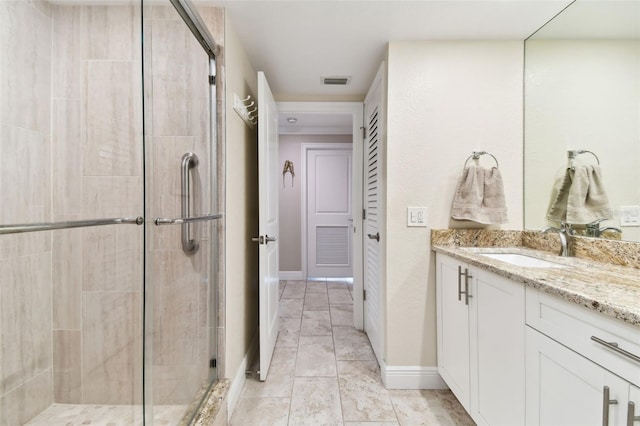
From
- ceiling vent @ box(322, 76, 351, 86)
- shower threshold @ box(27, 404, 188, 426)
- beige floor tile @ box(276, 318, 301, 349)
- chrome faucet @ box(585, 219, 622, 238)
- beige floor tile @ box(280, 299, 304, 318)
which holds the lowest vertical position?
beige floor tile @ box(276, 318, 301, 349)

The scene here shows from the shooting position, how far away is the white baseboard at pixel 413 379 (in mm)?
1846

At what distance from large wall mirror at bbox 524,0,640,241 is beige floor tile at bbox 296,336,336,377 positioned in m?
1.65

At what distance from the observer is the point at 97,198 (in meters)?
1.09

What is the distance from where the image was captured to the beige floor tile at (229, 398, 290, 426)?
5.18 feet

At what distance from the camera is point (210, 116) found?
1547 millimetres

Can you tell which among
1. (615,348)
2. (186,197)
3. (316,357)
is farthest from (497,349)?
(186,197)

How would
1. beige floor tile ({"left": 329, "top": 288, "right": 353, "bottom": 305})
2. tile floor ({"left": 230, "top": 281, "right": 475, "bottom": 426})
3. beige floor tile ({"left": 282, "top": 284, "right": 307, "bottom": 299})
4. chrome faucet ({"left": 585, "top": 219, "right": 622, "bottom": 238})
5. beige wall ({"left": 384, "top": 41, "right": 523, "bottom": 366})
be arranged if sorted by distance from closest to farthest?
chrome faucet ({"left": 585, "top": 219, "right": 622, "bottom": 238})
tile floor ({"left": 230, "top": 281, "right": 475, "bottom": 426})
beige wall ({"left": 384, "top": 41, "right": 523, "bottom": 366})
beige floor tile ({"left": 329, "top": 288, "right": 353, "bottom": 305})
beige floor tile ({"left": 282, "top": 284, "right": 307, "bottom": 299})

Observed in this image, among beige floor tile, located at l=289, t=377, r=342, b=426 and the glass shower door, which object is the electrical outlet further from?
the glass shower door

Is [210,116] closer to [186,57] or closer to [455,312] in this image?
[186,57]

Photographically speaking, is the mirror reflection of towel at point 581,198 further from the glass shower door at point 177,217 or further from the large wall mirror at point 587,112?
the glass shower door at point 177,217

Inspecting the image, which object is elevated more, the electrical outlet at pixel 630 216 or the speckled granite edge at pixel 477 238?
the electrical outlet at pixel 630 216

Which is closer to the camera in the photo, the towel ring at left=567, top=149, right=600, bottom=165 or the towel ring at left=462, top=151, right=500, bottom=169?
the towel ring at left=567, top=149, right=600, bottom=165

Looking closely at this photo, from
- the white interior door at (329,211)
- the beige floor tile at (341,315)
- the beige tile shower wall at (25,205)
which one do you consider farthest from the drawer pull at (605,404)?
the white interior door at (329,211)

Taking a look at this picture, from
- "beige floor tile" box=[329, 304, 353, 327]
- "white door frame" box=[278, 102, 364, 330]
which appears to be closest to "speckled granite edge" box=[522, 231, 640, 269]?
"white door frame" box=[278, 102, 364, 330]
